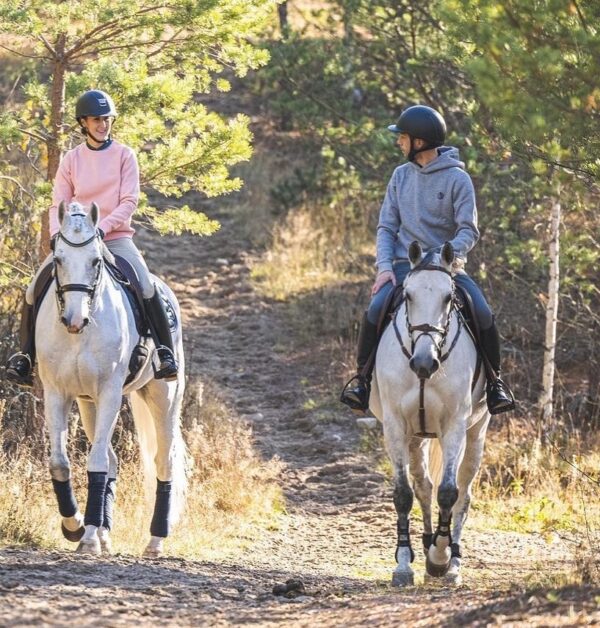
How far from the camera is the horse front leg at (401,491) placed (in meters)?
8.13

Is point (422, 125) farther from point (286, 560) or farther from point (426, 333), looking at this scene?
point (286, 560)

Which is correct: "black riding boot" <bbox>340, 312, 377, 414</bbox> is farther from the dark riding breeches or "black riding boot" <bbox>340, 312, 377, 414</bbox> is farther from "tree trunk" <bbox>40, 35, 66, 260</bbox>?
"tree trunk" <bbox>40, 35, 66, 260</bbox>

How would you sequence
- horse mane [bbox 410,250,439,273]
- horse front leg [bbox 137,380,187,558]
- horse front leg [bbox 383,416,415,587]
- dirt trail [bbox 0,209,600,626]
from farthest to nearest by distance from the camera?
horse front leg [bbox 137,380,187,558]
horse front leg [bbox 383,416,415,587]
horse mane [bbox 410,250,439,273]
dirt trail [bbox 0,209,600,626]

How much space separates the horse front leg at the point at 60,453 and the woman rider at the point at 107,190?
0.48 m

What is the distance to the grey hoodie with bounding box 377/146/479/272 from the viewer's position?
8.62m

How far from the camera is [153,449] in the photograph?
9.71m

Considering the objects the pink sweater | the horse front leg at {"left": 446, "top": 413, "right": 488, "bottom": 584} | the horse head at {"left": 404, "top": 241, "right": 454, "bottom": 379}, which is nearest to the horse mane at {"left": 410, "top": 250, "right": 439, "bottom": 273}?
the horse head at {"left": 404, "top": 241, "right": 454, "bottom": 379}

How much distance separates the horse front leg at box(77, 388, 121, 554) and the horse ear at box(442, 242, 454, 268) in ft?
8.00

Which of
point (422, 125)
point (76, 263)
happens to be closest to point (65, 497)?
point (76, 263)

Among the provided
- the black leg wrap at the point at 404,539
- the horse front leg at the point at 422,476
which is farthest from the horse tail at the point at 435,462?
the black leg wrap at the point at 404,539

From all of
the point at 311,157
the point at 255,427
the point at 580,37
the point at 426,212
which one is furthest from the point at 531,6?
the point at 311,157

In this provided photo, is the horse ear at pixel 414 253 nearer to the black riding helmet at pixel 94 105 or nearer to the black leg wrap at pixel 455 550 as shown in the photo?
the black leg wrap at pixel 455 550

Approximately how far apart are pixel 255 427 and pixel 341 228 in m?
6.73

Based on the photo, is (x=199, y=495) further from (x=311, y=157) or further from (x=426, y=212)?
(x=311, y=157)
